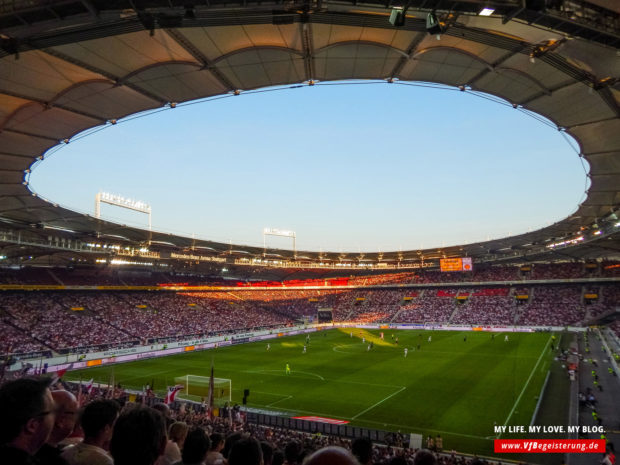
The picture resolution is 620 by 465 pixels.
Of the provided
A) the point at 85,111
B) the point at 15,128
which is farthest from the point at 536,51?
the point at 15,128

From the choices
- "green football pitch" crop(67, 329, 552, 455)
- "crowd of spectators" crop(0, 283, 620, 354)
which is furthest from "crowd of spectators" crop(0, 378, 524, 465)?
"crowd of spectators" crop(0, 283, 620, 354)

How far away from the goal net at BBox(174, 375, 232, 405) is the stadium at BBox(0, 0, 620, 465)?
205mm

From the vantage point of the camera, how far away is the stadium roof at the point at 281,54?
283 inches

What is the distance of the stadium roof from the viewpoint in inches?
283

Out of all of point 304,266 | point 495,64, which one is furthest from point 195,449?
point 304,266

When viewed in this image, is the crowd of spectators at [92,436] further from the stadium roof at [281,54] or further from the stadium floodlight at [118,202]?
the stadium floodlight at [118,202]

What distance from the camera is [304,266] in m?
80.9

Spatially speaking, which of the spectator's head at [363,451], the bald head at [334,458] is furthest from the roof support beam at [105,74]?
the bald head at [334,458]

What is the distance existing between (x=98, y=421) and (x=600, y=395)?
28363mm

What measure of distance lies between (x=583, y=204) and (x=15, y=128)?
32788 millimetres

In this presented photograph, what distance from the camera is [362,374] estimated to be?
33.7m

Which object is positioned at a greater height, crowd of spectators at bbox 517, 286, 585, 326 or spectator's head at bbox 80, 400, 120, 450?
spectator's head at bbox 80, 400, 120, 450

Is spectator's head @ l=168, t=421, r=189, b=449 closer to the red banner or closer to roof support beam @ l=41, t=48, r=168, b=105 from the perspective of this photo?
roof support beam @ l=41, t=48, r=168, b=105

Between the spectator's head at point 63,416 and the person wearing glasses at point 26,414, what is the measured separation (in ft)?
3.04
